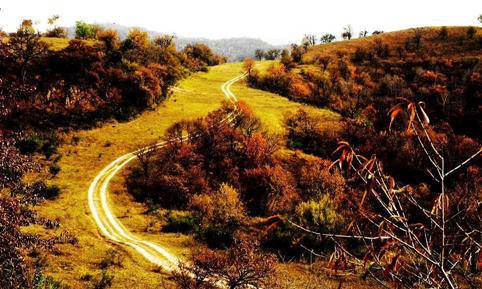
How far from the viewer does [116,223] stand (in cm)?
3025

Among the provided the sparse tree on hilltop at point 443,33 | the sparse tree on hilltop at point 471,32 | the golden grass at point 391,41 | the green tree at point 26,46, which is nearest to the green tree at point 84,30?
the green tree at point 26,46

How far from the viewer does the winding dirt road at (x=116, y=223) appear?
24.5 m

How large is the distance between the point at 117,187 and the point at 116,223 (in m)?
7.31

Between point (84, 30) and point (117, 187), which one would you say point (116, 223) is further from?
point (84, 30)

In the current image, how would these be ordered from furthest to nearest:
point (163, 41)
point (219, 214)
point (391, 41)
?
point (391, 41) → point (163, 41) → point (219, 214)

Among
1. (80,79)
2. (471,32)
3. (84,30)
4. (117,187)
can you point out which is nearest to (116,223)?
(117,187)

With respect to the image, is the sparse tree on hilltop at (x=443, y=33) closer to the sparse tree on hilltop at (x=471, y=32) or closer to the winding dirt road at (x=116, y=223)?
the sparse tree on hilltop at (x=471, y=32)

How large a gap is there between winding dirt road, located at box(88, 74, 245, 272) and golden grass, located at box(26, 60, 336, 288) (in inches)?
24.1

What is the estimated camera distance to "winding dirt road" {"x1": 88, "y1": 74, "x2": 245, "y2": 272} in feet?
80.4

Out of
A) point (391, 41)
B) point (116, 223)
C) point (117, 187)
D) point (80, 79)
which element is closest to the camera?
point (116, 223)

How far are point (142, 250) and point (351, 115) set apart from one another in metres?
51.0

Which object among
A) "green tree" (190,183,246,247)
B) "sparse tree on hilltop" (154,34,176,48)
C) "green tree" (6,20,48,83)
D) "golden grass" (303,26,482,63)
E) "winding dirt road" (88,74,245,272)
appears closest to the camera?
"winding dirt road" (88,74,245,272)

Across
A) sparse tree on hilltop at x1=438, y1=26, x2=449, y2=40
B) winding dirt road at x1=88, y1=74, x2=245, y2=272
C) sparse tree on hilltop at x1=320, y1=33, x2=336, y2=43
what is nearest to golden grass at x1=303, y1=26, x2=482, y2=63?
sparse tree on hilltop at x1=438, y1=26, x2=449, y2=40

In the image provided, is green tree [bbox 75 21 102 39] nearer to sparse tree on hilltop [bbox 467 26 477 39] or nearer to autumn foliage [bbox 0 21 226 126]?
autumn foliage [bbox 0 21 226 126]
